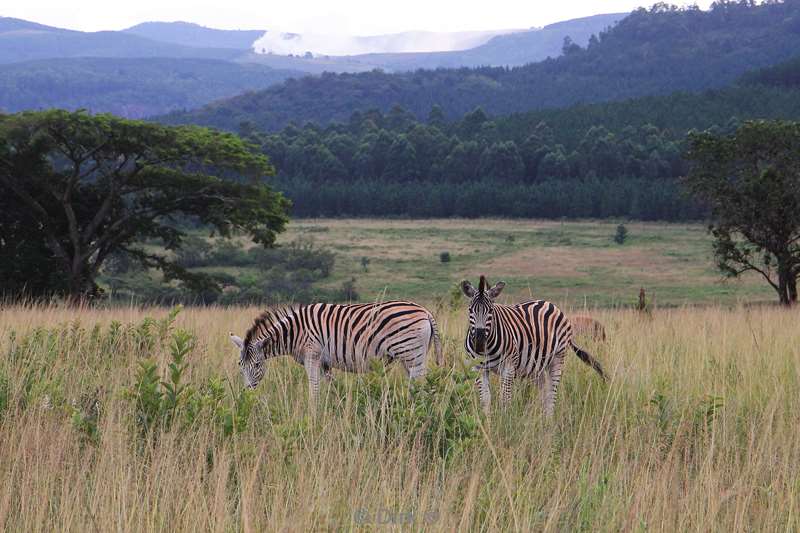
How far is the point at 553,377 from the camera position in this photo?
25.3 feet

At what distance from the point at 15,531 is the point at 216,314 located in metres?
9.32

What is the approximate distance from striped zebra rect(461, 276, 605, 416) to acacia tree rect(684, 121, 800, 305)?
76.6ft

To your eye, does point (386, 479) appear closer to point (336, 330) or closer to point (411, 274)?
point (336, 330)

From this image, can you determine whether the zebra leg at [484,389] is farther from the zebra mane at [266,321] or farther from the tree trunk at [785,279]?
the tree trunk at [785,279]

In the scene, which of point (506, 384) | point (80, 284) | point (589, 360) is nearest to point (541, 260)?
point (80, 284)

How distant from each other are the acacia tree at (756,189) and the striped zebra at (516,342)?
2335 cm

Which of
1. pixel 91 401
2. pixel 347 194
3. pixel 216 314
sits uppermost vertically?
pixel 91 401

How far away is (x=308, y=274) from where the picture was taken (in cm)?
6359

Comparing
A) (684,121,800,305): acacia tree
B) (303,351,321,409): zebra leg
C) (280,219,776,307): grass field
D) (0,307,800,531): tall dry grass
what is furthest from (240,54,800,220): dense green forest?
(0,307,800,531): tall dry grass

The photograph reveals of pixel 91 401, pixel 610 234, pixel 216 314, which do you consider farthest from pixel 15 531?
pixel 610 234

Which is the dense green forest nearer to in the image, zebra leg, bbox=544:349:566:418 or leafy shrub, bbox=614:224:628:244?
leafy shrub, bbox=614:224:628:244

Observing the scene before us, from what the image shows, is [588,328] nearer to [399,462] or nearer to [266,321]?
[266,321]

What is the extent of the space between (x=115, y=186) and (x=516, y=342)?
24.9 meters

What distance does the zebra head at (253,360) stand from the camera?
802 centimetres
